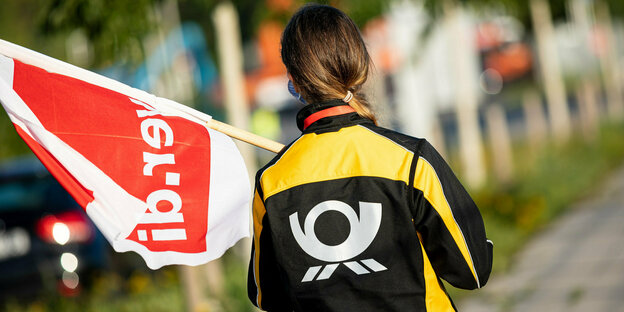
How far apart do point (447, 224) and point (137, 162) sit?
105cm

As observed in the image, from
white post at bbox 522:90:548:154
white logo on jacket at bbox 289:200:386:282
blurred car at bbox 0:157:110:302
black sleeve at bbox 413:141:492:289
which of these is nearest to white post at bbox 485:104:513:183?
white post at bbox 522:90:548:154

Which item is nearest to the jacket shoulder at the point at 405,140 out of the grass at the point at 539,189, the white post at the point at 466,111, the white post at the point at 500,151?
the grass at the point at 539,189

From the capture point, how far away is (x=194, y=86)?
294 inches

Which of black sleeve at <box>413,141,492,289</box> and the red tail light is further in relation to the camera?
the red tail light

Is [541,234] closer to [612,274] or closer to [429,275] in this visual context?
[612,274]

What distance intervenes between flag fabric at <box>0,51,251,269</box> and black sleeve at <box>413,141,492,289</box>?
2.52ft

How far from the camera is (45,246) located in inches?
268

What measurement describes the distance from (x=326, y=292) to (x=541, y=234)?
7309mm

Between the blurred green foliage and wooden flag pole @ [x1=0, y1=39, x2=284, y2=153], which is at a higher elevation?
wooden flag pole @ [x1=0, y1=39, x2=284, y2=153]

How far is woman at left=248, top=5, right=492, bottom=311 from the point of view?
2020 millimetres

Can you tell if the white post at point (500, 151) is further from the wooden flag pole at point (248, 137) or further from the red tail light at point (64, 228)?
the wooden flag pole at point (248, 137)

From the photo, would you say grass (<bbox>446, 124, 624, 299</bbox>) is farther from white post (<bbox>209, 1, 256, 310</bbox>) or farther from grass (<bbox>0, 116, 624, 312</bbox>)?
white post (<bbox>209, 1, 256, 310</bbox>)

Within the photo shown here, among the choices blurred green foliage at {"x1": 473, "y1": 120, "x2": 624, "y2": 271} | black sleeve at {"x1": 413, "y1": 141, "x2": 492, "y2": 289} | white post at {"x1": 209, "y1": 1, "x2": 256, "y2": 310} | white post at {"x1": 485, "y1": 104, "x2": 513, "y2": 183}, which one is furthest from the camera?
white post at {"x1": 485, "y1": 104, "x2": 513, "y2": 183}

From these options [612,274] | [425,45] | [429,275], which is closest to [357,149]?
[429,275]
